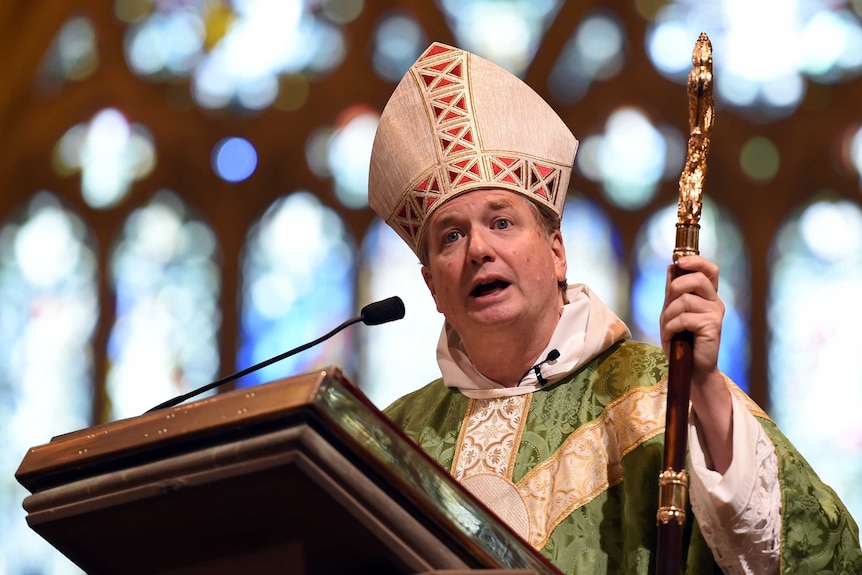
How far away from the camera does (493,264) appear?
3.66m

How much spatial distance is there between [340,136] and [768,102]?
6.12ft

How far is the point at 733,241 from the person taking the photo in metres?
6.79

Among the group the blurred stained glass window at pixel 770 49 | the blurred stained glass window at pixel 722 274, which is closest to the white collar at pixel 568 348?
the blurred stained glass window at pixel 722 274

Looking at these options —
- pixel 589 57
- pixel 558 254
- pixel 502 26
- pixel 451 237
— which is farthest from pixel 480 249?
pixel 502 26

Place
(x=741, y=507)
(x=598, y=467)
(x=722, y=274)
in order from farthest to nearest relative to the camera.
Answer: (x=722, y=274) < (x=598, y=467) < (x=741, y=507)

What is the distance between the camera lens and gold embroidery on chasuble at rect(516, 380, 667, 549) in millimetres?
3418

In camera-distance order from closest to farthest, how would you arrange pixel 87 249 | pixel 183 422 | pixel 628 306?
pixel 183 422
pixel 628 306
pixel 87 249

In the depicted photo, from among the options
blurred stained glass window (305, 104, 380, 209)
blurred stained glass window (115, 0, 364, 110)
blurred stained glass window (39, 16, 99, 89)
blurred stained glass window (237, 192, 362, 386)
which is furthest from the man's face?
blurred stained glass window (39, 16, 99, 89)

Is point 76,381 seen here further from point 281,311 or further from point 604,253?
point 604,253

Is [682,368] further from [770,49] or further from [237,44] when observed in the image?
[237,44]

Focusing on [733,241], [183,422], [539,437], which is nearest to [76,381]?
[733,241]

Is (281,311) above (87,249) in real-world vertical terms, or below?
below

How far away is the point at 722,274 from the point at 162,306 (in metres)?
2.39

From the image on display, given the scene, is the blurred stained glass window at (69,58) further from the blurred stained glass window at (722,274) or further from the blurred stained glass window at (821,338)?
the blurred stained glass window at (821,338)
